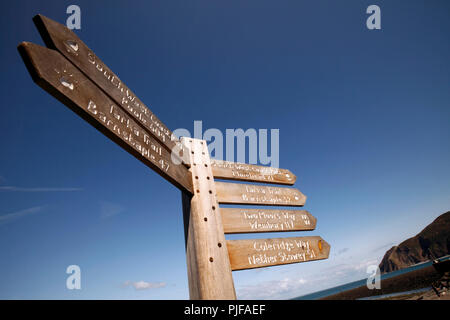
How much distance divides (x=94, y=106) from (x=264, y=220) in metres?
2.30

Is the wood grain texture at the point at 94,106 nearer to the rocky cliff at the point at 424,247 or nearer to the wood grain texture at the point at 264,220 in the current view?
the wood grain texture at the point at 264,220

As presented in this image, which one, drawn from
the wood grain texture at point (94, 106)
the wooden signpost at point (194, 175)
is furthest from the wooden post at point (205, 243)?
the wood grain texture at point (94, 106)

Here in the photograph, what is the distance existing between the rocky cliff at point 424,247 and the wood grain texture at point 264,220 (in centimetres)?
16242

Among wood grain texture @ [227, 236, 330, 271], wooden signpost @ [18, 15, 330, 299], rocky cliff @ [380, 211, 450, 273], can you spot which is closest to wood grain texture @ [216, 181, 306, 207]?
wooden signpost @ [18, 15, 330, 299]

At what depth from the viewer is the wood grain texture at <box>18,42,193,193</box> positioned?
4.10ft

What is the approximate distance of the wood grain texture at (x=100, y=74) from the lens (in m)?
1.46

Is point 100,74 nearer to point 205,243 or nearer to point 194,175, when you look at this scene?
point 194,175

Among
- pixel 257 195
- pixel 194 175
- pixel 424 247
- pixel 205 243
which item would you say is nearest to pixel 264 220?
pixel 257 195

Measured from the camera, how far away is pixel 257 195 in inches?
123

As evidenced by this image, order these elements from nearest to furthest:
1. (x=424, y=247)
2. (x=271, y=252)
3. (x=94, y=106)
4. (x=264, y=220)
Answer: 1. (x=94, y=106)
2. (x=271, y=252)
3. (x=264, y=220)
4. (x=424, y=247)

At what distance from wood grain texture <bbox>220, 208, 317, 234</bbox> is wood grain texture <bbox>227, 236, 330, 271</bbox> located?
15 cm
